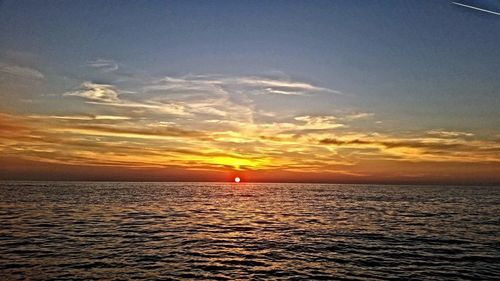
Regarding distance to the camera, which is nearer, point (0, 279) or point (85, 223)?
point (0, 279)

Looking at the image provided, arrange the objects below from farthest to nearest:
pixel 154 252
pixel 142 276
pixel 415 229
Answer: pixel 415 229 → pixel 154 252 → pixel 142 276

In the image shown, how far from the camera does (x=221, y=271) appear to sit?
892 inches

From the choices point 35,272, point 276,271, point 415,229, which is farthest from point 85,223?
point 415,229

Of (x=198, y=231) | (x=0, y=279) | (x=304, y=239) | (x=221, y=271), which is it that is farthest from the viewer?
(x=198, y=231)

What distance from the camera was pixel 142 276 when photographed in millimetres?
21109

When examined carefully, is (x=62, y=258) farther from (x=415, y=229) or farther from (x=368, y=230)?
(x=415, y=229)

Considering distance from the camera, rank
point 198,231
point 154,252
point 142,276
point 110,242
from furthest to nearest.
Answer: point 198,231 < point 110,242 < point 154,252 < point 142,276

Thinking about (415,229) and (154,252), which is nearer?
(154,252)

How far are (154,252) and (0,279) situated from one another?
10.3 m

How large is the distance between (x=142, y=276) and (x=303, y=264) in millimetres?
10457

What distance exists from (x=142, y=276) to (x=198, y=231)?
18729mm

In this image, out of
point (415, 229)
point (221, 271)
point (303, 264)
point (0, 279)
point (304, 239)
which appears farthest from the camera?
point (415, 229)

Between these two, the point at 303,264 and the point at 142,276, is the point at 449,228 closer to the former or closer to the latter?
the point at 303,264

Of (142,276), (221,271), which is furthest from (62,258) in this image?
(221,271)
